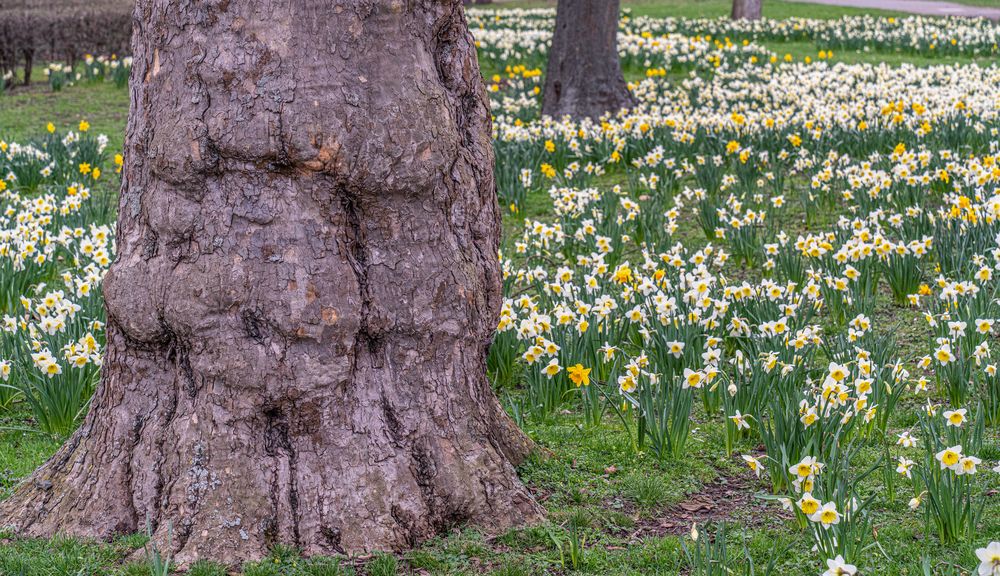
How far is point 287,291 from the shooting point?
8.29 ft

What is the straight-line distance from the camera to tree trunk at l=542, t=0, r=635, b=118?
9.83 meters

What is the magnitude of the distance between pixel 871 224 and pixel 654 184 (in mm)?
1756

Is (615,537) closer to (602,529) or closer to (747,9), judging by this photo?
(602,529)

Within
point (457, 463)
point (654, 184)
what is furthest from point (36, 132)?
point (457, 463)

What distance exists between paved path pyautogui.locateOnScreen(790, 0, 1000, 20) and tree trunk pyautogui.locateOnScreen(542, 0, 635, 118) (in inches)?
576

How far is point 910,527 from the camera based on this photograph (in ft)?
9.16

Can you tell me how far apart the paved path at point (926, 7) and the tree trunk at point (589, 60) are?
14623 mm

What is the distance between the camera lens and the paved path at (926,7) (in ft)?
73.6

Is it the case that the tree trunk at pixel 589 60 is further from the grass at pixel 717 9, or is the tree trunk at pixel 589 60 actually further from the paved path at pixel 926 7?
the paved path at pixel 926 7

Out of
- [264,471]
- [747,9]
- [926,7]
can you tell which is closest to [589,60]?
[264,471]

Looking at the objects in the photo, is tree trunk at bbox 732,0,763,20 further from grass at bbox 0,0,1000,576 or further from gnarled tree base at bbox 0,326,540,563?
gnarled tree base at bbox 0,326,540,563

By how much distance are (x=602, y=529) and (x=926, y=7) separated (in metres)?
24.6

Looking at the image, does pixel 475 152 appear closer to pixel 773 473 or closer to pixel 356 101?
pixel 356 101

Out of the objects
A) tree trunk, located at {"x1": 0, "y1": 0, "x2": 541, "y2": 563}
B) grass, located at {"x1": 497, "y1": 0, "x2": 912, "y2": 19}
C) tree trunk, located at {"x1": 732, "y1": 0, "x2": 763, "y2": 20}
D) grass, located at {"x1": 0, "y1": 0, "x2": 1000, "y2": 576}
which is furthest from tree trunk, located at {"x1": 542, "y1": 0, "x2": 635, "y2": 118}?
grass, located at {"x1": 497, "y1": 0, "x2": 912, "y2": 19}
